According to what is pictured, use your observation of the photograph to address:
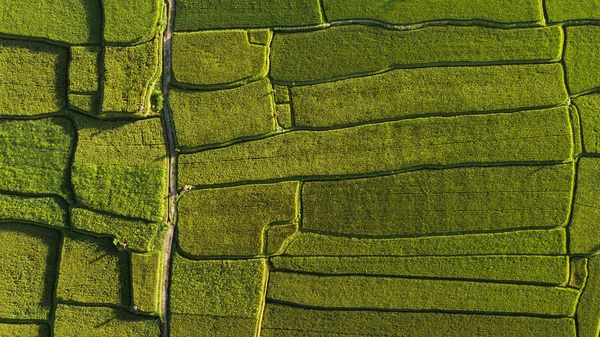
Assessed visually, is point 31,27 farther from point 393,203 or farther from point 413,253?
point 413,253

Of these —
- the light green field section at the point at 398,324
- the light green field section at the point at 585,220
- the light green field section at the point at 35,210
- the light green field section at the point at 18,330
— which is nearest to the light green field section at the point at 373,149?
the light green field section at the point at 585,220

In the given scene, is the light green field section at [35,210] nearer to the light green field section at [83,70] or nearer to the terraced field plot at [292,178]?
the terraced field plot at [292,178]

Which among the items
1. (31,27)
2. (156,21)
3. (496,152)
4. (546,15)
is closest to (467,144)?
(496,152)

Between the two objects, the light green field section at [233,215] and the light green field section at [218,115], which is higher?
the light green field section at [218,115]

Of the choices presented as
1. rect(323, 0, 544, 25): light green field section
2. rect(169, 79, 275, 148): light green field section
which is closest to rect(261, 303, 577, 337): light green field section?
rect(169, 79, 275, 148): light green field section

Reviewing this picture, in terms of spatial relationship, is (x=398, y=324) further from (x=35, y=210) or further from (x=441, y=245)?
(x=35, y=210)

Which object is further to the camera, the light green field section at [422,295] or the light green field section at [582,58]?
the light green field section at [582,58]

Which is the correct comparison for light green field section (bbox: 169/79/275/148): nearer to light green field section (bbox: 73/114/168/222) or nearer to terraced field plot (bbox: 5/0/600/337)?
terraced field plot (bbox: 5/0/600/337)
